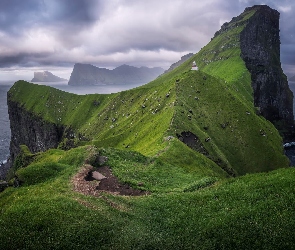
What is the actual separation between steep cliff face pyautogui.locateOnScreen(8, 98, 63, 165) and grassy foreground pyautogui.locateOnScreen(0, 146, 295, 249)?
12150cm

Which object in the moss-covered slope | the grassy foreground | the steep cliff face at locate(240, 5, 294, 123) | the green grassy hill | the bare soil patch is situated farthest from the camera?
the steep cliff face at locate(240, 5, 294, 123)

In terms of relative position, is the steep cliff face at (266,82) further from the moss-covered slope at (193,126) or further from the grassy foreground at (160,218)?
the grassy foreground at (160,218)

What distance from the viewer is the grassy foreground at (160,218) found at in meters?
22.7

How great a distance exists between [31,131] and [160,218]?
15506 centimetres

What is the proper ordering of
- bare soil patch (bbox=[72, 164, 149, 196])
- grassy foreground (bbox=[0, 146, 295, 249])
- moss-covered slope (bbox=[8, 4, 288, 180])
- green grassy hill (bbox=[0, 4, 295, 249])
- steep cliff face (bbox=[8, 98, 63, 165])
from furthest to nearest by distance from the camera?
steep cliff face (bbox=[8, 98, 63, 165]) → moss-covered slope (bbox=[8, 4, 288, 180]) → bare soil patch (bbox=[72, 164, 149, 196]) → green grassy hill (bbox=[0, 4, 295, 249]) → grassy foreground (bbox=[0, 146, 295, 249])

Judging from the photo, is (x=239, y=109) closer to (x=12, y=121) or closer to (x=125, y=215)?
(x=125, y=215)

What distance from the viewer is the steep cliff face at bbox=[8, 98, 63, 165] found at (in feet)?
494

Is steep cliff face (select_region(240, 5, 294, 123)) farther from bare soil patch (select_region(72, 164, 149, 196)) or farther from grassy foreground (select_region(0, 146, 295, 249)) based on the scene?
grassy foreground (select_region(0, 146, 295, 249))

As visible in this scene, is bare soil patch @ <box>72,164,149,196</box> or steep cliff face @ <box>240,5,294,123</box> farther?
steep cliff face @ <box>240,5,294,123</box>

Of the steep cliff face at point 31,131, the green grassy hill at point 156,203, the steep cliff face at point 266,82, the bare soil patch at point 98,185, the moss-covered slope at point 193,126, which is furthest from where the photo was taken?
the steep cliff face at point 266,82

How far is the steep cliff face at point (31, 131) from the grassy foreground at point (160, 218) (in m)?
122

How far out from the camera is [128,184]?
3697 centimetres

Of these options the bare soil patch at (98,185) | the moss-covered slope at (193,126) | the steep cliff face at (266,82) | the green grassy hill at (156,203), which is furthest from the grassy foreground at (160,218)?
the steep cliff face at (266,82)

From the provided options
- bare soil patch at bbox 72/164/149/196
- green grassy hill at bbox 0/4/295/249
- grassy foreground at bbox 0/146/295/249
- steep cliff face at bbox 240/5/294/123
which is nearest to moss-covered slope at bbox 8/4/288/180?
green grassy hill at bbox 0/4/295/249
